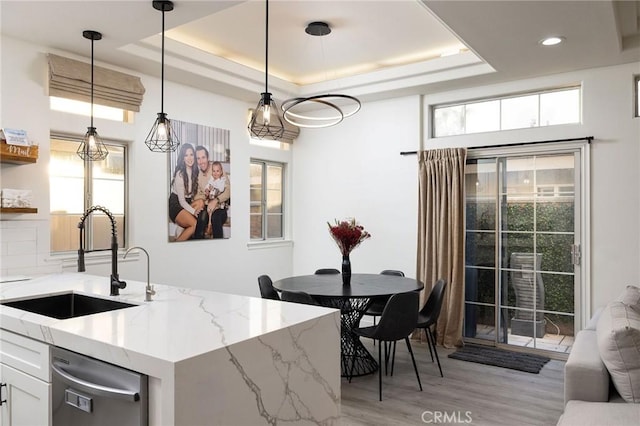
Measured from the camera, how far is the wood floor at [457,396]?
3.38 metres

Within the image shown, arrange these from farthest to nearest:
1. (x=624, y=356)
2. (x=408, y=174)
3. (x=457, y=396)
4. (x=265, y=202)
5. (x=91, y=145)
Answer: (x=265, y=202) → (x=408, y=174) → (x=457, y=396) → (x=91, y=145) → (x=624, y=356)

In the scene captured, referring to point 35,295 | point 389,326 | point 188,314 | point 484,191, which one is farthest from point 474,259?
point 35,295

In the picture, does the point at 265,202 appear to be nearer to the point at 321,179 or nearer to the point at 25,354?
the point at 321,179

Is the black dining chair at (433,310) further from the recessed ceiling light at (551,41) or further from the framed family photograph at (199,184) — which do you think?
the framed family photograph at (199,184)

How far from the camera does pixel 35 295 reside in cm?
288

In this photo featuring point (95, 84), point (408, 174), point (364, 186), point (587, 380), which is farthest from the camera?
point (364, 186)

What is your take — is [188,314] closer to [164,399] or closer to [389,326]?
[164,399]

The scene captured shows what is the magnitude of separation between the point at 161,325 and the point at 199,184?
11.0 feet

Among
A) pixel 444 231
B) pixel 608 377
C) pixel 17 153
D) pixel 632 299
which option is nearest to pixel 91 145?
pixel 17 153

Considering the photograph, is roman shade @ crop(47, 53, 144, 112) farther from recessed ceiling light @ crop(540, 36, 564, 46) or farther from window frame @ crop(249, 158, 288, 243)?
recessed ceiling light @ crop(540, 36, 564, 46)

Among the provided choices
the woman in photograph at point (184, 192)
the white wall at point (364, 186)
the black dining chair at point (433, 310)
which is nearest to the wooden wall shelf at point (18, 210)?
the woman in photograph at point (184, 192)

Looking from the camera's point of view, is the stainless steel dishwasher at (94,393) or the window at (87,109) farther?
the window at (87,109)

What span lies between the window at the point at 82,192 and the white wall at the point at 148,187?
0.12 meters

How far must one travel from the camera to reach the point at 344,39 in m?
4.62
